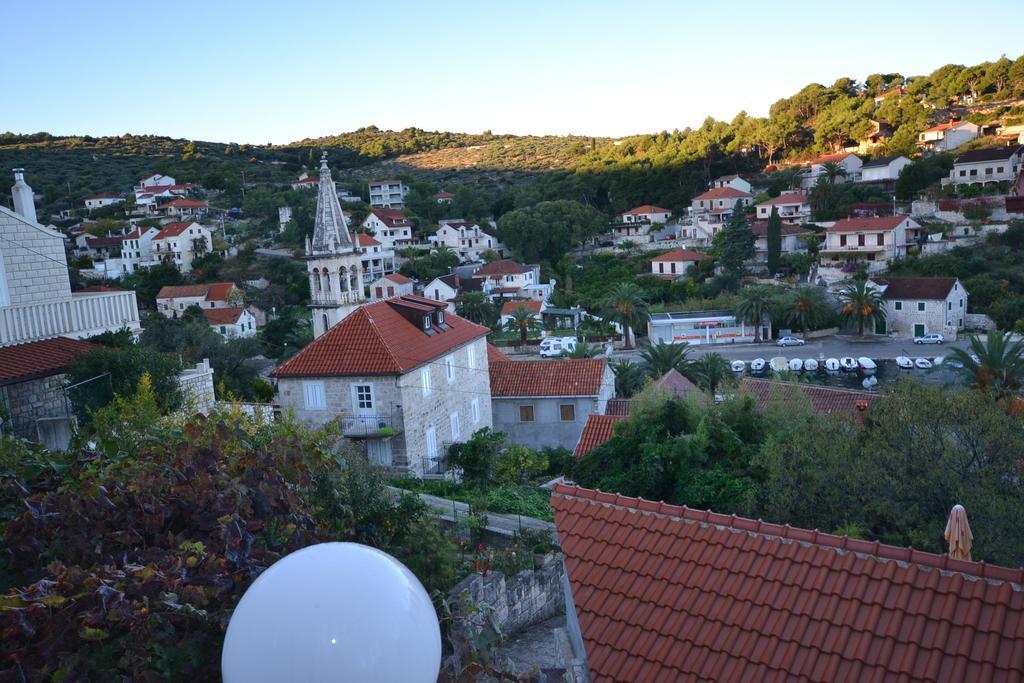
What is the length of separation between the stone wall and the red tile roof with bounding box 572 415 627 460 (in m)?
9.35

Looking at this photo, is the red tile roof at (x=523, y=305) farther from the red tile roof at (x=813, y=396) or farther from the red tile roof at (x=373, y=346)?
the red tile roof at (x=813, y=396)

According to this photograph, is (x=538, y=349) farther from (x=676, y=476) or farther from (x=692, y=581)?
(x=692, y=581)

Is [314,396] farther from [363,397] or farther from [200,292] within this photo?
[200,292]

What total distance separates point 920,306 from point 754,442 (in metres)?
39.1

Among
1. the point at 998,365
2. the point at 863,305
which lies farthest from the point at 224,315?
the point at 998,365

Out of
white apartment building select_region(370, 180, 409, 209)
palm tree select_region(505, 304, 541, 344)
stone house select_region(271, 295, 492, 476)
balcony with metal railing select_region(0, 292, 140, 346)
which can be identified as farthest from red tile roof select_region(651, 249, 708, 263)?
balcony with metal railing select_region(0, 292, 140, 346)

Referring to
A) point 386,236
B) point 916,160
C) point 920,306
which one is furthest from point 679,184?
point 920,306

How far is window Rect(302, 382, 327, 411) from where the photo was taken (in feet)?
68.9

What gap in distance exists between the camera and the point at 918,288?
4862cm

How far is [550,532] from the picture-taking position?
1147cm

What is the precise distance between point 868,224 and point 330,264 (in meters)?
45.8

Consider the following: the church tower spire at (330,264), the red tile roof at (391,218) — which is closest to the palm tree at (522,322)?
the church tower spire at (330,264)

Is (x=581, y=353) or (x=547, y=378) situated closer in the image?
(x=547, y=378)

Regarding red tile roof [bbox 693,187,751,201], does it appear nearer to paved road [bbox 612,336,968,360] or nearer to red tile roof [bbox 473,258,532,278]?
red tile roof [bbox 473,258,532,278]
